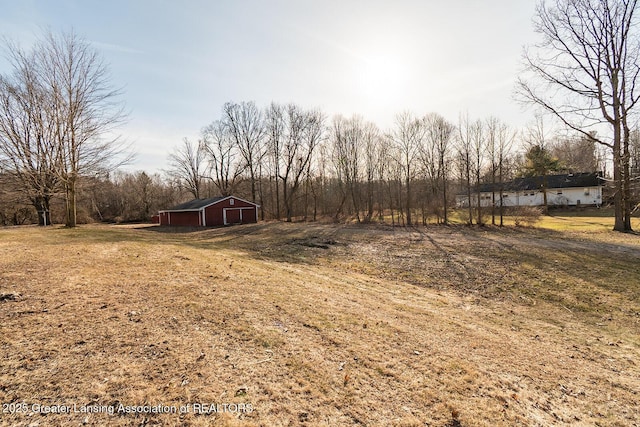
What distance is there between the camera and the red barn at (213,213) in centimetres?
3038

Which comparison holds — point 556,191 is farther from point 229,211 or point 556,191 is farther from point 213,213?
point 213,213

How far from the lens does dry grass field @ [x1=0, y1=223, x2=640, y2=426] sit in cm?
277

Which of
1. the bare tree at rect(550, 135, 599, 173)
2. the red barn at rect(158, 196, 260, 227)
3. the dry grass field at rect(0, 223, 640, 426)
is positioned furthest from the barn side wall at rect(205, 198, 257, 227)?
the bare tree at rect(550, 135, 599, 173)

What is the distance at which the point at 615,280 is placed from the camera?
890cm

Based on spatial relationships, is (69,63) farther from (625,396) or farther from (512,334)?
(625,396)

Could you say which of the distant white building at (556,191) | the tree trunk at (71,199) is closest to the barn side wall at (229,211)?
the tree trunk at (71,199)

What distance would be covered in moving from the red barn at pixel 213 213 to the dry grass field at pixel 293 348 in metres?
21.9

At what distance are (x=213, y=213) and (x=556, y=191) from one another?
47350mm

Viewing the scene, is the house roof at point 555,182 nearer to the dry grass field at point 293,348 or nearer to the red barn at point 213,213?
the red barn at point 213,213

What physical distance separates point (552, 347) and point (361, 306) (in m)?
3.40

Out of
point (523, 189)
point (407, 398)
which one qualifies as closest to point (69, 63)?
point (407, 398)

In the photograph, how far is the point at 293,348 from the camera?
3941 mm

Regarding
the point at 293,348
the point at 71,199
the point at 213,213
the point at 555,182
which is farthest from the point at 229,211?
the point at 555,182

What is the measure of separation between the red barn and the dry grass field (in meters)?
21.9
